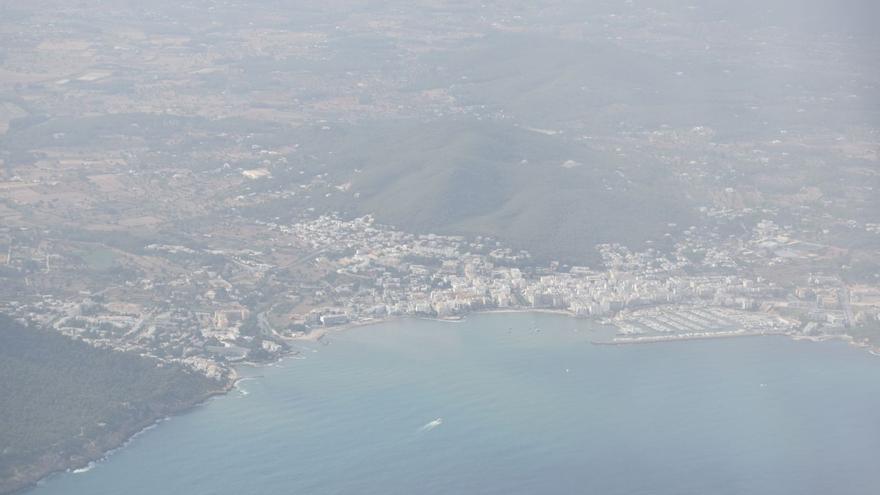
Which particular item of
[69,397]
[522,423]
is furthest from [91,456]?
[522,423]

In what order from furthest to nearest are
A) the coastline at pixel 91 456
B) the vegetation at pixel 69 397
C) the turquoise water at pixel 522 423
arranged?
the vegetation at pixel 69 397
the turquoise water at pixel 522 423
the coastline at pixel 91 456

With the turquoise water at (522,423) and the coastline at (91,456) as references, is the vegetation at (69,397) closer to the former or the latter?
the coastline at (91,456)

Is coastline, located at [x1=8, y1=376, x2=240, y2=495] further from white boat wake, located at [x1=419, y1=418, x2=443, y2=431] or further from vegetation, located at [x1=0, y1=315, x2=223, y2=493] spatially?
white boat wake, located at [x1=419, y1=418, x2=443, y2=431]

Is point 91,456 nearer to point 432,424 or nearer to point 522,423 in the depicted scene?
point 432,424

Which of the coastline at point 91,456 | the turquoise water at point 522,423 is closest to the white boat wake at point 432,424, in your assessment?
the turquoise water at point 522,423

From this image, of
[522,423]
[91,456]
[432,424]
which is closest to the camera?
[91,456]

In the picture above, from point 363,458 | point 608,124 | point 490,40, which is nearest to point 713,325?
point 363,458
